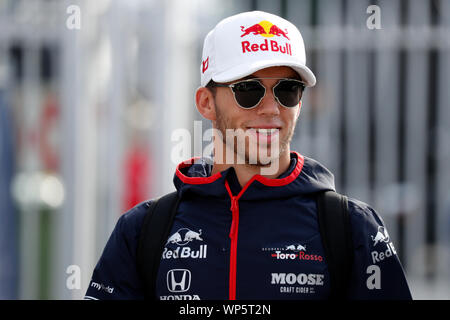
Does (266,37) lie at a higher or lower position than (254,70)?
higher

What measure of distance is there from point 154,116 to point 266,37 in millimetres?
2350

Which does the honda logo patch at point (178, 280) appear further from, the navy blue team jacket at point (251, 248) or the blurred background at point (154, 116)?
the blurred background at point (154, 116)

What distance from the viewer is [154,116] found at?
13.5ft

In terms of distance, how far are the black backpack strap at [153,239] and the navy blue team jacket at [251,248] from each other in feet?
0.06

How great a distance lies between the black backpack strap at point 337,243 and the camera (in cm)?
167

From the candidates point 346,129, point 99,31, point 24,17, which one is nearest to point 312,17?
point 346,129

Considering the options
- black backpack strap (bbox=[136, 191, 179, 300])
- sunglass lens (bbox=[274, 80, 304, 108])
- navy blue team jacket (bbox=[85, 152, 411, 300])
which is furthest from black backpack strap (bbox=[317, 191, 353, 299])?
black backpack strap (bbox=[136, 191, 179, 300])

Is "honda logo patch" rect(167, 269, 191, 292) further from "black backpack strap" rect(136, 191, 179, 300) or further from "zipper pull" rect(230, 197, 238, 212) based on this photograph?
"zipper pull" rect(230, 197, 238, 212)

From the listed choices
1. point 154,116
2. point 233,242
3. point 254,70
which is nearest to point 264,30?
point 254,70

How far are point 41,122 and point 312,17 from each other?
1.89 m

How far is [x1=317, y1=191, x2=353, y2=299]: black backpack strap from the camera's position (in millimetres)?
1671

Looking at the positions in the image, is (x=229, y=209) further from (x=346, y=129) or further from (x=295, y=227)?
(x=346, y=129)

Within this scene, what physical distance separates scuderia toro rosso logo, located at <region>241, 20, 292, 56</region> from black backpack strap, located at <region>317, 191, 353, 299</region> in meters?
0.45

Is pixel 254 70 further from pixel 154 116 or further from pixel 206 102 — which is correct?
pixel 154 116
